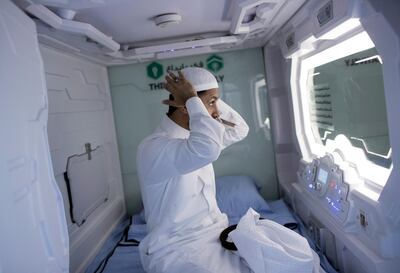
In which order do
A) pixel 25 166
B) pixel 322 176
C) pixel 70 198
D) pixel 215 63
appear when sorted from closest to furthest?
pixel 25 166 → pixel 322 176 → pixel 70 198 → pixel 215 63

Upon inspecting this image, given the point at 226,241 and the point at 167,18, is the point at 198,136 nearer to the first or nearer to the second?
the point at 226,241

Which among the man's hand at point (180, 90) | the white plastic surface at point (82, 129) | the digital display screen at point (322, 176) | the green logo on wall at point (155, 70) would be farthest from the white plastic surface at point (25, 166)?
the green logo on wall at point (155, 70)

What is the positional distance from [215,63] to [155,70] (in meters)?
0.63

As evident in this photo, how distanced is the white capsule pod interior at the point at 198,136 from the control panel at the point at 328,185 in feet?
0.04

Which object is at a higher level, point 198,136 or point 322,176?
point 198,136

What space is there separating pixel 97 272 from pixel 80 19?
171 centimetres

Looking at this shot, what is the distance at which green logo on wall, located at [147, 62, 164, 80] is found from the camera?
3.48 metres

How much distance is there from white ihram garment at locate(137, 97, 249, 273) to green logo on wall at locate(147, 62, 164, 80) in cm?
153

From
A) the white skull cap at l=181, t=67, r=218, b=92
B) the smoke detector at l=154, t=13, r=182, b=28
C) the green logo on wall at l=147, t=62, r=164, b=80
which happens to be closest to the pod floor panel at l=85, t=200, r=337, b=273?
the white skull cap at l=181, t=67, r=218, b=92

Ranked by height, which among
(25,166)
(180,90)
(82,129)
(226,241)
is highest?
(180,90)

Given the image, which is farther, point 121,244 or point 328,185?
point 121,244

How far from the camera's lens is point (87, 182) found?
2771 mm

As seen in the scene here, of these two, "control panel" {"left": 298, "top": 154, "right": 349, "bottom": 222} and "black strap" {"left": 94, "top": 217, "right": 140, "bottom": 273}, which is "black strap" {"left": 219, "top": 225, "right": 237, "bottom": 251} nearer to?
"control panel" {"left": 298, "top": 154, "right": 349, "bottom": 222}

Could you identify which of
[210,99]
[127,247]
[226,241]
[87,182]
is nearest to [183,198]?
[226,241]
